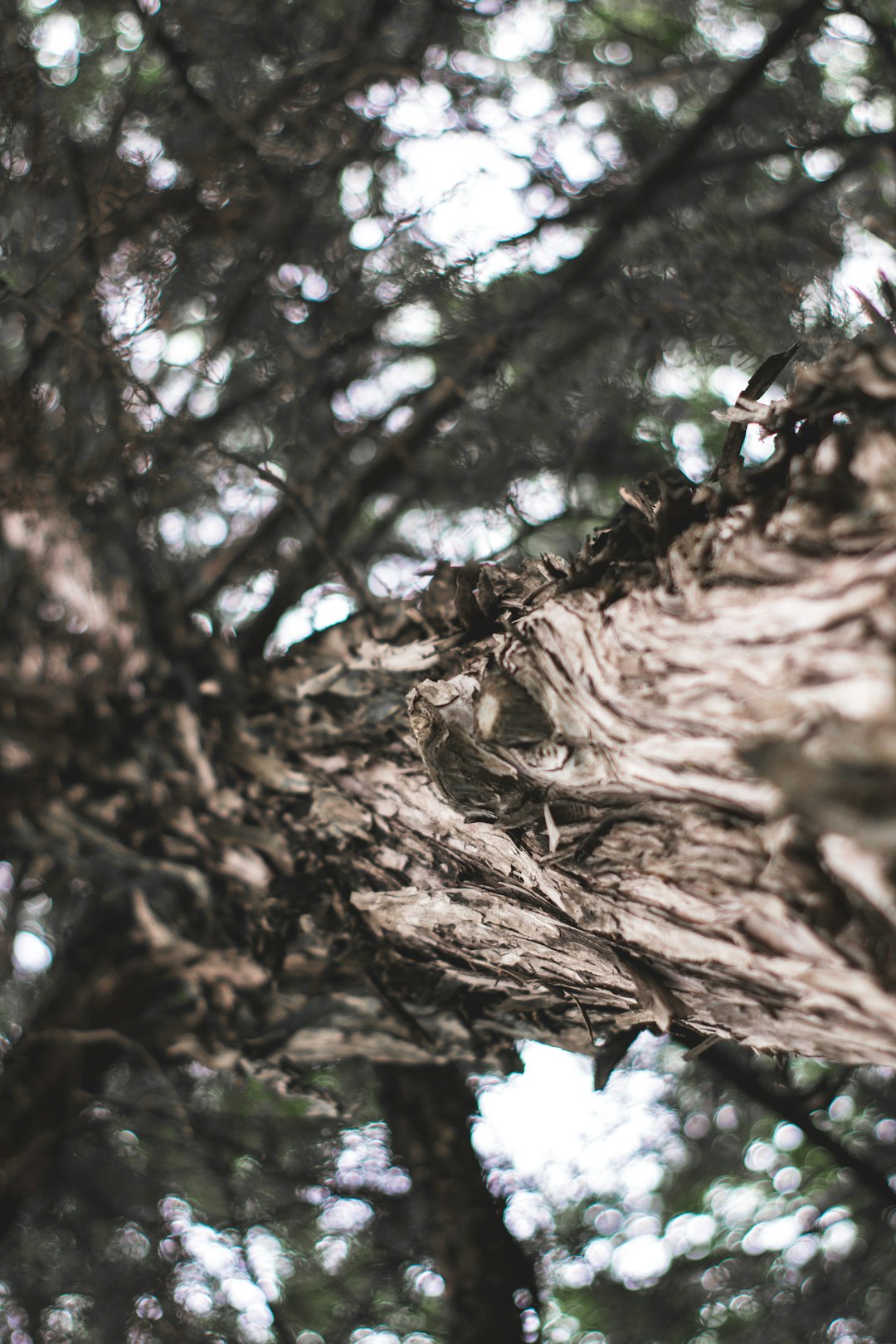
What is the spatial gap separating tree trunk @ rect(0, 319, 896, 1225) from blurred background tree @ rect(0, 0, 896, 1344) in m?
0.40

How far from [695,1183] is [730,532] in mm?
3793

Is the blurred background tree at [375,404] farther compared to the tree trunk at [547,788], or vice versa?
the blurred background tree at [375,404]

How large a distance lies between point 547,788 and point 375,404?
2.53 m

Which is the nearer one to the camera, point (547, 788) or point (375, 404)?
point (547, 788)

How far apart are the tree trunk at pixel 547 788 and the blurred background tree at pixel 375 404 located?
40cm

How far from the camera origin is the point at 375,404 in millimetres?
3240

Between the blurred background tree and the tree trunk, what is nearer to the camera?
the tree trunk

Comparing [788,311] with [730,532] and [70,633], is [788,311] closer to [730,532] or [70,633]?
[730,532]

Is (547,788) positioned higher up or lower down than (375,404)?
lower down

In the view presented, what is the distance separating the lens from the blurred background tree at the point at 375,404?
2.46 meters

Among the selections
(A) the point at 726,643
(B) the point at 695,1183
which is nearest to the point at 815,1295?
(B) the point at 695,1183

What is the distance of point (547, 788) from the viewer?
1076 mm

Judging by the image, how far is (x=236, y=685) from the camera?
2.06 m

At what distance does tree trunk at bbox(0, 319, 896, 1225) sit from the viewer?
2.52 feet
